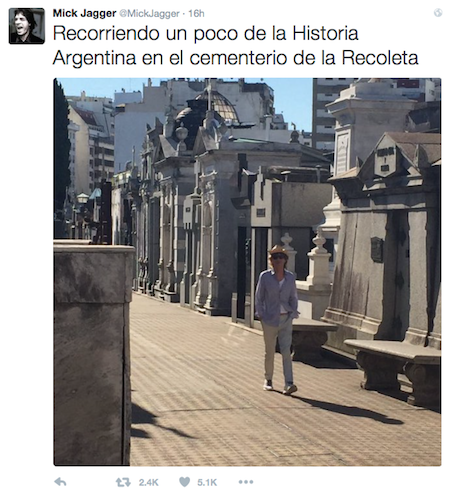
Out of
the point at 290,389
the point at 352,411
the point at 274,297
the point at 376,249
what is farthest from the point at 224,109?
the point at 352,411

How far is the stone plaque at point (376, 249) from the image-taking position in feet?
46.7

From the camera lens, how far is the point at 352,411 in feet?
35.1

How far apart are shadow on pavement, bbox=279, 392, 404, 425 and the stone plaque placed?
332 centimetres

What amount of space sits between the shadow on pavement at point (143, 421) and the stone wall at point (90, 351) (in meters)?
3.55

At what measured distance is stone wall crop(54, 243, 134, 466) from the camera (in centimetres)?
538

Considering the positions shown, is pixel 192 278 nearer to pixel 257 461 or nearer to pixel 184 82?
pixel 257 461
